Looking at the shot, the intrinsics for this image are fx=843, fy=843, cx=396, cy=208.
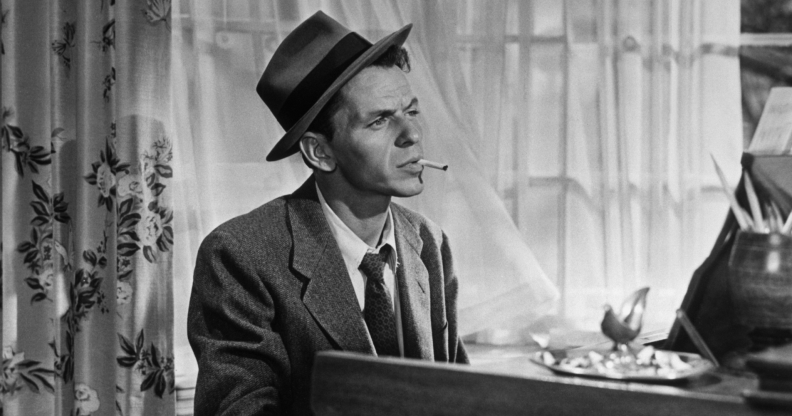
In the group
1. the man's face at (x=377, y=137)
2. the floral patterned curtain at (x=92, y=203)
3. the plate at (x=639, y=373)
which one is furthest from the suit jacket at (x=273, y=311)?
the floral patterned curtain at (x=92, y=203)

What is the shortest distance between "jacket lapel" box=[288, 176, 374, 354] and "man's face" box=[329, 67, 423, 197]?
109 millimetres

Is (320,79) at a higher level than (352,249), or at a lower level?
higher

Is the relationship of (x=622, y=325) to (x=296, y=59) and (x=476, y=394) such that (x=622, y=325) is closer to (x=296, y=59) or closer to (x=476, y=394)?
(x=476, y=394)

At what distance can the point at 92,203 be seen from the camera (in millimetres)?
2066

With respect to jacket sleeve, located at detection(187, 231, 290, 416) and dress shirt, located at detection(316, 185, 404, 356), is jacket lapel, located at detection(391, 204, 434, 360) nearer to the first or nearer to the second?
dress shirt, located at detection(316, 185, 404, 356)

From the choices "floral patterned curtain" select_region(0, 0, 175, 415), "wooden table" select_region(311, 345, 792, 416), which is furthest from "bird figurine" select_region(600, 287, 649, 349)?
"floral patterned curtain" select_region(0, 0, 175, 415)

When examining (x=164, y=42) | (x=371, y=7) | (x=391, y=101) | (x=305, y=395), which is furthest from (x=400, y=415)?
(x=371, y=7)

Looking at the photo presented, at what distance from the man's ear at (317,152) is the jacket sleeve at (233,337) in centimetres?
19

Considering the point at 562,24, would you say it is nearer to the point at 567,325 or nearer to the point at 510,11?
the point at 510,11

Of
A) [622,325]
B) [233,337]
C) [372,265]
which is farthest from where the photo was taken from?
[372,265]

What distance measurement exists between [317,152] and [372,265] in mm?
213

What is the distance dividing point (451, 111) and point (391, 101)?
0.93 m

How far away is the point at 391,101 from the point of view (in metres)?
1.39

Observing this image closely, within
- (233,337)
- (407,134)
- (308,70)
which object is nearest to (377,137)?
(407,134)
